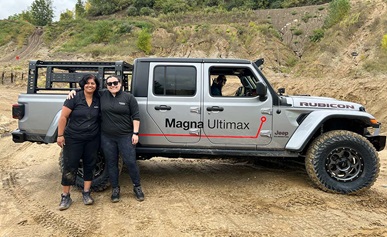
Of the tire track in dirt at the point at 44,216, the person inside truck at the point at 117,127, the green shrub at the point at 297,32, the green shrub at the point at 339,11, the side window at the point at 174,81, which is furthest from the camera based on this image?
the green shrub at the point at 297,32

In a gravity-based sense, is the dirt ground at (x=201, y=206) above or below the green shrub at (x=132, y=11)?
below

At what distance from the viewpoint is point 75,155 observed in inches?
164

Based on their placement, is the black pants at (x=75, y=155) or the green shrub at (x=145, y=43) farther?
the green shrub at (x=145, y=43)

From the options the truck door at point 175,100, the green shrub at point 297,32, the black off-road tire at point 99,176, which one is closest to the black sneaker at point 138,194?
the black off-road tire at point 99,176

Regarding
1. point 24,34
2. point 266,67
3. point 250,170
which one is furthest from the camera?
point 24,34

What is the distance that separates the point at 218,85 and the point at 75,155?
7.39 ft

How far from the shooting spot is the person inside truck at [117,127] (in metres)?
4.28

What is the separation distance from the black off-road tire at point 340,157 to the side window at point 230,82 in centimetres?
126

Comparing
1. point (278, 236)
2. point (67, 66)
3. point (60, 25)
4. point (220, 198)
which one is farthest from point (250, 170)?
point (60, 25)

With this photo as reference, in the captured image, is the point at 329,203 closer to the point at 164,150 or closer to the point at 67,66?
the point at 164,150

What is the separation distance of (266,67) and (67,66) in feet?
91.3

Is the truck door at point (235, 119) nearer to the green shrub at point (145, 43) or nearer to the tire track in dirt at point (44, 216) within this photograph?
the tire track in dirt at point (44, 216)

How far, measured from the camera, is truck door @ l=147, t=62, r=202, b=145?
4.79 meters

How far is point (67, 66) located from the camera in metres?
5.05
